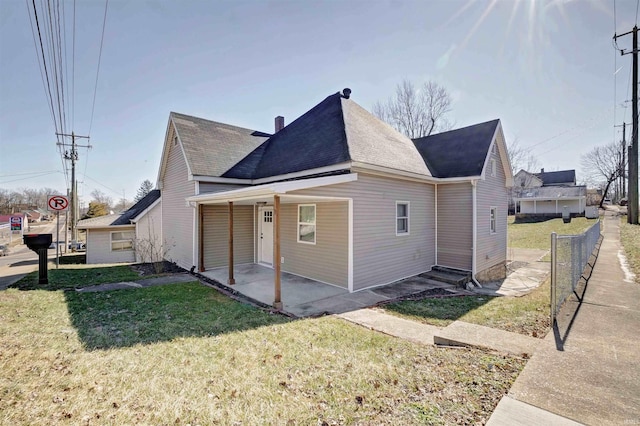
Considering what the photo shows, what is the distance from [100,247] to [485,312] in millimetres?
20873

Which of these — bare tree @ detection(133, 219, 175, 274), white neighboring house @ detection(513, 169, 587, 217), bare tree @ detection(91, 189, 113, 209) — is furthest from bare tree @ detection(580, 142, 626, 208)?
bare tree @ detection(91, 189, 113, 209)

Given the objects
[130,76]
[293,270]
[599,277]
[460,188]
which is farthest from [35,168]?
[599,277]

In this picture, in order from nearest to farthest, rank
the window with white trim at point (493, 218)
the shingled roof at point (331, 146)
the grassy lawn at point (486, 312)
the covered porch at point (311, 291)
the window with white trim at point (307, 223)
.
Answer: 1. the grassy lawn at point (486, 312)
2. the covered porch at point (311, 291)
3. the shingled roof at point (331, 146)
4. the window with white trim at point (307, 223)
5. the window with white trim at point (493, 218)

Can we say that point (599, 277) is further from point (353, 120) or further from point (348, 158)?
point (353, 120)

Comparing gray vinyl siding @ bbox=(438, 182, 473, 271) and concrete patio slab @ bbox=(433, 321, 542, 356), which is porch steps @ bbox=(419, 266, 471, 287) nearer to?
gray vinyl siding @ bbox=(438, 182, 473, 271)

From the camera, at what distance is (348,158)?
8031 mm

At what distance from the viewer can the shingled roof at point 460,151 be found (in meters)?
11.1

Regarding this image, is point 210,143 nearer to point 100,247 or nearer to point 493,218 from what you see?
point 100,247

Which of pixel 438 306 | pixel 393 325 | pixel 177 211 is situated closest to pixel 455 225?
pixel 438 306

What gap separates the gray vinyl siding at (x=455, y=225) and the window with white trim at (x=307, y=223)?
5551 millimetres

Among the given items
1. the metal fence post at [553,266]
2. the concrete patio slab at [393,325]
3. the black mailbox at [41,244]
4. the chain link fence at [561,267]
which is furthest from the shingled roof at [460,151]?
the black mailbox at [41,244]

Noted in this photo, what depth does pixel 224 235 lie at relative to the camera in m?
11.4

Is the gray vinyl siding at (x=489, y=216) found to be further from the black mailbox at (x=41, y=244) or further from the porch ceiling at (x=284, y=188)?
the black mailbox at (x=41, y=244)

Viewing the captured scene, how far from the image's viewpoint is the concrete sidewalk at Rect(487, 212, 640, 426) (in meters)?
2.67
